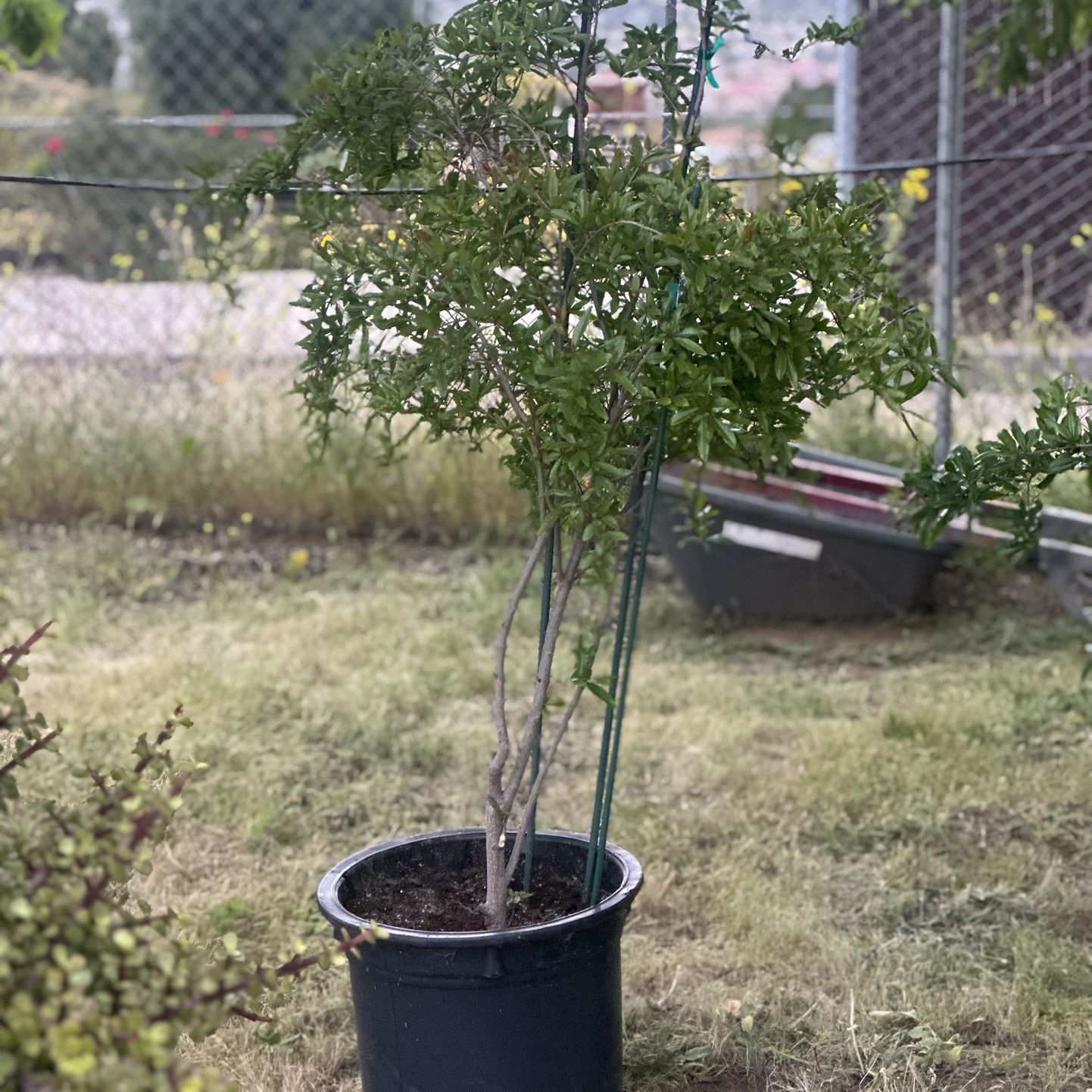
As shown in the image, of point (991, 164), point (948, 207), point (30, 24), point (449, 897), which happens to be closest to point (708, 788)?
point (449, 897)

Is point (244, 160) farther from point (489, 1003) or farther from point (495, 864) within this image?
point (489, 1003)

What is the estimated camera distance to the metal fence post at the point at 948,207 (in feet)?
15.2

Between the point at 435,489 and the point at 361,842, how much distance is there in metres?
2.64

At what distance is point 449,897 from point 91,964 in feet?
3.02

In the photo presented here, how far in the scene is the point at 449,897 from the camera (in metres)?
1.91

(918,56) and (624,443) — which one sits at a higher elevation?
(918,56)

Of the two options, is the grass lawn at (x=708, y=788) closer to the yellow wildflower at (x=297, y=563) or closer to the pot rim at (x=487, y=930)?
the yellow wildflower at (x=297, y=563)

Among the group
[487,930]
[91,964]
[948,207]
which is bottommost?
[487,930]

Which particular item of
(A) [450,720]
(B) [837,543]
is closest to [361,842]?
(A) [450,720]

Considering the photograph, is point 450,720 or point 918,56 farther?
point 918,56

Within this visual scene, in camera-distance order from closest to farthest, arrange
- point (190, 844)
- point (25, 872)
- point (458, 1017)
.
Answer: point (25, 872), point (458, 1017), point (190, 844)

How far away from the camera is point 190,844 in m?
2.78

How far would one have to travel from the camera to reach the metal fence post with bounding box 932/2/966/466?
15.2 feet

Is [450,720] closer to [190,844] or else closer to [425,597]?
[190,844]
